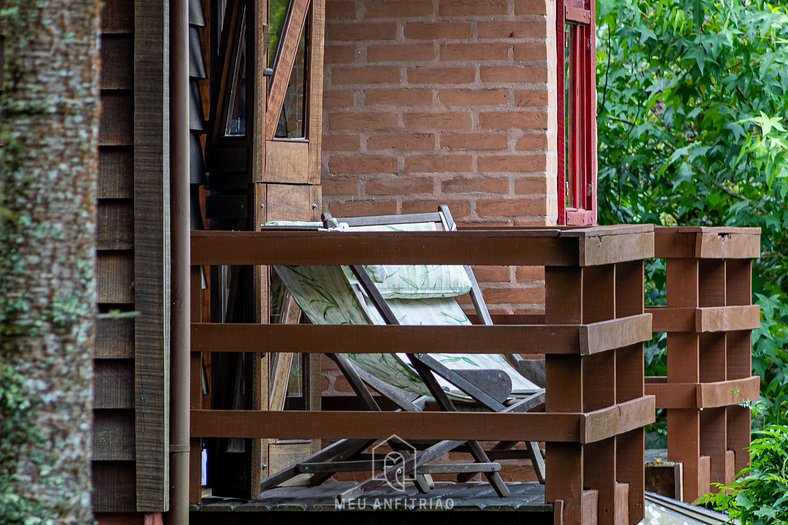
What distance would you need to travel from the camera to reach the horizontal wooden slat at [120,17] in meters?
4.05

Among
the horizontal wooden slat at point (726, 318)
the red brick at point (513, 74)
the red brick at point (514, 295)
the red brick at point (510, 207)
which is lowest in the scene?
the horizontal wooden slat at point (726, 318)

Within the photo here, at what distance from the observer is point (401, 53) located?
602 centimetres

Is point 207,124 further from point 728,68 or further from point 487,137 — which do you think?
point 728,68

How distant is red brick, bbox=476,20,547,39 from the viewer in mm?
5914

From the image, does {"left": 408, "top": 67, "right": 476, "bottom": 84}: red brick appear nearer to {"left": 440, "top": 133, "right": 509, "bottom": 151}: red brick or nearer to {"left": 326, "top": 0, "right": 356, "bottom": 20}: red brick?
{"left": 440, "top": 133, "right": 509, "bottom": 151}: red brick

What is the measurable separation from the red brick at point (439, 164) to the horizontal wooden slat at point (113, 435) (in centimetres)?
230

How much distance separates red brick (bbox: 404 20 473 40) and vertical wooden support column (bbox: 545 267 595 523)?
2.19 meters

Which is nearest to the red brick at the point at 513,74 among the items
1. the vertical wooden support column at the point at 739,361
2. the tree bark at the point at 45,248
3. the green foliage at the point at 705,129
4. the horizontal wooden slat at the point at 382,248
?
the vertical wooden support column at the point at 739,361

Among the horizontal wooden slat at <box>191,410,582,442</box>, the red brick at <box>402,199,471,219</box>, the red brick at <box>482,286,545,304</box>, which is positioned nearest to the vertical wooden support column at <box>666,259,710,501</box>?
the red brick at <box>482,286,545,304</box>

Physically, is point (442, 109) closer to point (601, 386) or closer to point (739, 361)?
point (739, 361)

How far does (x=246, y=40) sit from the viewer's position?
4590 mm

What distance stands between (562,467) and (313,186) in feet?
5.07

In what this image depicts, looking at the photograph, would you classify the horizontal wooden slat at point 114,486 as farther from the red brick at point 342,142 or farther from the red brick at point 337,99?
the red brick at point 337,99

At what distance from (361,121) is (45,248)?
3770mm
